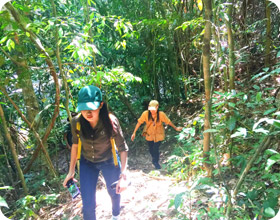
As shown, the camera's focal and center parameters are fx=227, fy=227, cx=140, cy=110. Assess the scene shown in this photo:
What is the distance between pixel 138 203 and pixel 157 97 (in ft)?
14.4

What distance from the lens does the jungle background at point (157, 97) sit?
6.78 feet

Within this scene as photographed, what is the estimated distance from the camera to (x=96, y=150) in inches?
99.5

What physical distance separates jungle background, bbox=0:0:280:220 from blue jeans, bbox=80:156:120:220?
63 cm

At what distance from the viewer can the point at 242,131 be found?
145 centimetres

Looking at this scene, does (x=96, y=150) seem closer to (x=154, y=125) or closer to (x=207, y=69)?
(x=207, y=69)

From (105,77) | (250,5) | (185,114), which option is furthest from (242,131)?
(185,114)

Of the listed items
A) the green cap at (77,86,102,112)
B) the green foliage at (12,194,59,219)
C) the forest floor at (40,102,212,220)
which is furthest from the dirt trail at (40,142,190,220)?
Result: the green cap at (77,86,102,112)

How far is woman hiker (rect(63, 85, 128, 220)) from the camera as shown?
94.5 inches

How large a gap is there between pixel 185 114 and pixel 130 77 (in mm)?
3137

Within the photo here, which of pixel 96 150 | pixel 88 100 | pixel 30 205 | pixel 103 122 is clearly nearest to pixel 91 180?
pixel 96 150

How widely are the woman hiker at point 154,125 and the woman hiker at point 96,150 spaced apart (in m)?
1.89

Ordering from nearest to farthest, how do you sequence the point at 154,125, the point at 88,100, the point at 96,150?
the point at 88,100
the point at 96,150
the point at 154,125

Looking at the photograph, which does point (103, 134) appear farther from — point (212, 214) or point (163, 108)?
point (163, 108)

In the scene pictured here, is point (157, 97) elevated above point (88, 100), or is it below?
below
